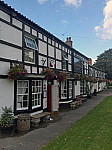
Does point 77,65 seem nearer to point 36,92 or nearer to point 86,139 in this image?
point 36,92

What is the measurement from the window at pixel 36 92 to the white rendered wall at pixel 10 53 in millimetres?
2125

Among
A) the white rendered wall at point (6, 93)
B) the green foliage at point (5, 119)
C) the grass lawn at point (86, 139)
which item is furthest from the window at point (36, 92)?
the grass lawn at point (86, 139)

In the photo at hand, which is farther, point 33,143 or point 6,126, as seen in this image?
A: point 6,126

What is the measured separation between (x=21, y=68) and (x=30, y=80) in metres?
1.38

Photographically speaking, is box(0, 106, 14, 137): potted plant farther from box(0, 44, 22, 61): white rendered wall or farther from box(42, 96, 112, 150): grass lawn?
box(0, 44, 22, 61): white rendered wall

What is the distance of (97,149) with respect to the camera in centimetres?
497

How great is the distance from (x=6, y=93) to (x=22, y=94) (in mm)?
1265

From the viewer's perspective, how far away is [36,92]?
9961 millimetres

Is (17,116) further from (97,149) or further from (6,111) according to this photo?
(97,149)

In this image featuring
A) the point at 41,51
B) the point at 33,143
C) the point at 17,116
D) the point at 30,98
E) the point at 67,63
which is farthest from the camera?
the point at 67,63

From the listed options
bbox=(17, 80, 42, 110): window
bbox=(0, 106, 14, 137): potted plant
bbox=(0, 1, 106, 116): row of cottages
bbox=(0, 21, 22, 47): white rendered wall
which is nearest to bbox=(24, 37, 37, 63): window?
bbox=(0, 1, 106, 116): row of cottages

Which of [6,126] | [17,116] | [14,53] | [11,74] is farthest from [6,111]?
[14,53]

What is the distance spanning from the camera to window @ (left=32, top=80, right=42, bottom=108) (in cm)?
964

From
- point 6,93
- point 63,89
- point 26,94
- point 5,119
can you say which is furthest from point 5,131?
point 63,89
